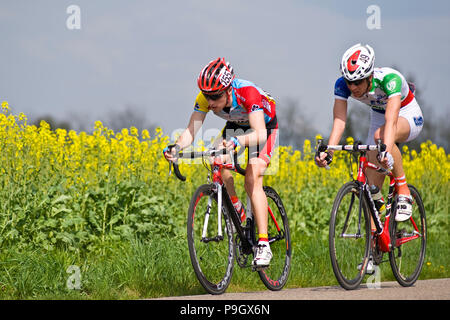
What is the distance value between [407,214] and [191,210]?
2.66 metres

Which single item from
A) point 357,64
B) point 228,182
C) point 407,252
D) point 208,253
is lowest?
point 407,252

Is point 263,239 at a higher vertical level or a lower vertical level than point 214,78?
lower

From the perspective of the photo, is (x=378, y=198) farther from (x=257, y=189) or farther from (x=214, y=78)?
(x=214, y=78)

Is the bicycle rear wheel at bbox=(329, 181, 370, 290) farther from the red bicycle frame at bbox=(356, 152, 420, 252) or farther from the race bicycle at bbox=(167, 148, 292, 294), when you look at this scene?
the race bicycle at bbox=(167, 148, 292, 294)

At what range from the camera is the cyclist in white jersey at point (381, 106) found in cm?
663

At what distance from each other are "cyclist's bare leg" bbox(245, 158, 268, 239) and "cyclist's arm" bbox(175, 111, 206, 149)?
597 mm

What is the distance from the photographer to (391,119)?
6.75 m

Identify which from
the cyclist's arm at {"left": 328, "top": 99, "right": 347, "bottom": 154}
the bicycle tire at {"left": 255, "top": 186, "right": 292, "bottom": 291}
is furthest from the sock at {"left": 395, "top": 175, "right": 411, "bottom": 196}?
the bicycle tire at {"left": 255, "top": 186, "right": 292, "bottom": 291}

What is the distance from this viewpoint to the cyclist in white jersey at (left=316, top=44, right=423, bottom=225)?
261 inches

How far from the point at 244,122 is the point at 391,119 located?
1.43m

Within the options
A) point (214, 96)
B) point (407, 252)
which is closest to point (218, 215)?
point (214, 96)

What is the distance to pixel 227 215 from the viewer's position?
6.50m

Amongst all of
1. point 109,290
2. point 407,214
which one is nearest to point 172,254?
point 109,290
